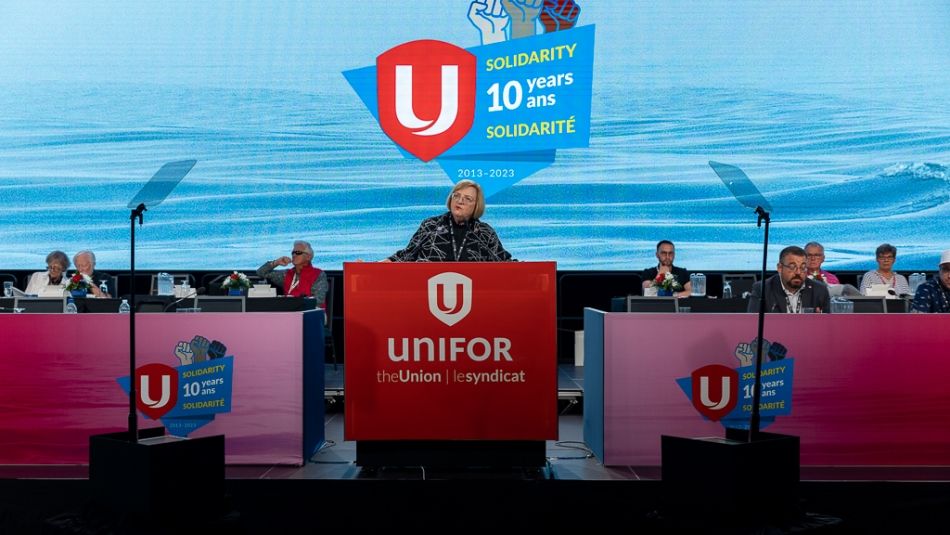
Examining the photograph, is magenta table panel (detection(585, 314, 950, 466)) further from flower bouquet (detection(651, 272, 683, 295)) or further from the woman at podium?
flower bouquet (detection(651, 272, 683, 295))

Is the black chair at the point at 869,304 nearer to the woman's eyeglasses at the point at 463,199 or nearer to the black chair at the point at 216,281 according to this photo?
the woman's eyeglasses at the point at 463,199

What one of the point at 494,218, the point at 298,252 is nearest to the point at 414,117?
the point at 494,218

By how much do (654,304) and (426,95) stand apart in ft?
11.1

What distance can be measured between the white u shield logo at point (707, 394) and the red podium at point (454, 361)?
2.25ft

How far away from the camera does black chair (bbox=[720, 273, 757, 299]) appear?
25.1 ft

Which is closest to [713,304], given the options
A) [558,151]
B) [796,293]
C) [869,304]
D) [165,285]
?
[869,304]

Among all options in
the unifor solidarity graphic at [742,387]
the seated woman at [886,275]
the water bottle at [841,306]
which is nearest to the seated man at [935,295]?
the water bottle at [841,306]

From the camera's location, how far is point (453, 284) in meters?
3.54

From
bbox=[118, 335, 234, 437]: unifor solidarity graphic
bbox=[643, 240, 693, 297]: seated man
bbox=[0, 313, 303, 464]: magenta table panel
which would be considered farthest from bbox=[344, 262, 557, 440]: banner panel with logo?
bbox=[643, 240, 693, 297]: seated man

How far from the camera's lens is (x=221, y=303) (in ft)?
18.2

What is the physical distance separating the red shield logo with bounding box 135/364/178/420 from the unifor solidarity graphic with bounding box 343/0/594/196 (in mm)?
4698

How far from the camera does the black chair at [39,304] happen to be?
17.4 feet

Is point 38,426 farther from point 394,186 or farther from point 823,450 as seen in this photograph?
point 394,186

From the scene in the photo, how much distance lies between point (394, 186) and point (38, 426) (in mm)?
5018
